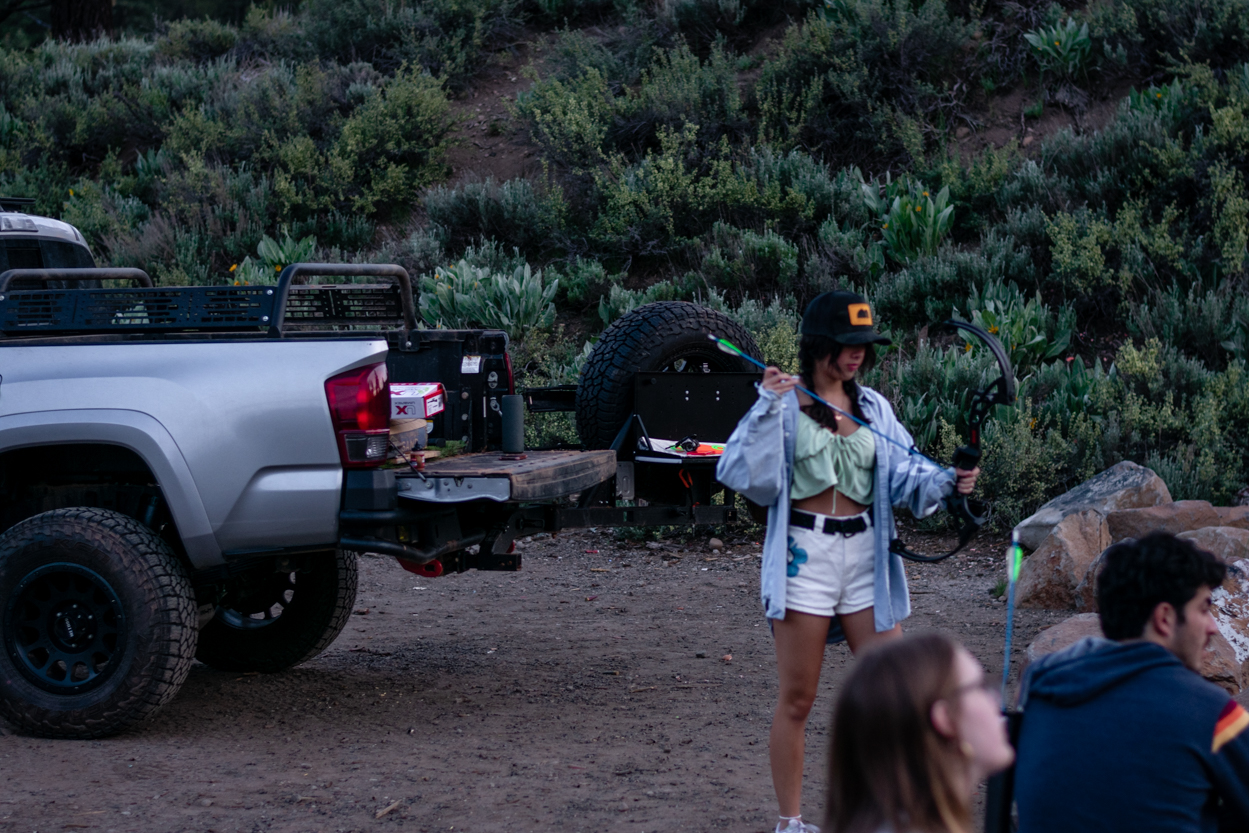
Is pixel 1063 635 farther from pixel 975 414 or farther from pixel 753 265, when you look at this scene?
pixel 753 265

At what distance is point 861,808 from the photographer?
169 centimetres

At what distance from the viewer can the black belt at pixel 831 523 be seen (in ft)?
11.6

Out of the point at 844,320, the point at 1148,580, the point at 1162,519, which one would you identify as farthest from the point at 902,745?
the point at 1162,519

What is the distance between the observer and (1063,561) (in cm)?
672

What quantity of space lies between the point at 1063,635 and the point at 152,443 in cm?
375

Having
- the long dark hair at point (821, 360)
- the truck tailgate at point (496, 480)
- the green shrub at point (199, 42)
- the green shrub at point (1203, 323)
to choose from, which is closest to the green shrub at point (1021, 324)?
the green shrub at point (1203, 323)

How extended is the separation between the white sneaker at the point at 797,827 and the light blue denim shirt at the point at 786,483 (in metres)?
0.61

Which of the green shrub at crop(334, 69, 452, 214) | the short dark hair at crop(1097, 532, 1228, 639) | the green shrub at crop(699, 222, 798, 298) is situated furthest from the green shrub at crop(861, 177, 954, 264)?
the short dark hair at crop(1097, 532, 1228, 639)

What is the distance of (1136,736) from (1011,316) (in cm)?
841

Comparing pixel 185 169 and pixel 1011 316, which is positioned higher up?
pixel 185 169

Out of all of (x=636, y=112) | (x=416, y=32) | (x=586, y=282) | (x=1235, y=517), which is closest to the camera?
(x=1235, y=517)

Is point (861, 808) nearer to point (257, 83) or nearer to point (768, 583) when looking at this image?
point (768, 583)

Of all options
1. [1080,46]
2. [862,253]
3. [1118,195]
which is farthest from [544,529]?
[1080,46]

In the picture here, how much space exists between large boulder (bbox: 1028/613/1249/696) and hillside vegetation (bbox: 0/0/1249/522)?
3544 millimetres
